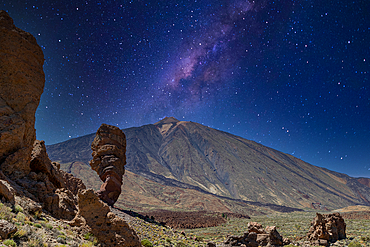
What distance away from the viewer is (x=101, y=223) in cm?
937

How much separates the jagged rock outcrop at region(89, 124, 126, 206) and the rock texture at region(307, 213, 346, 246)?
24.3m

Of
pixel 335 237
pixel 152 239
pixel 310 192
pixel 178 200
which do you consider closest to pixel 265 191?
pixel 310 192

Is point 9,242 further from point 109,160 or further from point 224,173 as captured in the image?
point 224,173

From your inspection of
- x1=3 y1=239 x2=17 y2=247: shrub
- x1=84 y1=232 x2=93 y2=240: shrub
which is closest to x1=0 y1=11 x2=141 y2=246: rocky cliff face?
x1=84 y1=232 x2=93 y2=240: shrub

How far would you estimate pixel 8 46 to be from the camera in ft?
34.6

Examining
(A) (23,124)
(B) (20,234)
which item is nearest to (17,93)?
(A) (23,124)

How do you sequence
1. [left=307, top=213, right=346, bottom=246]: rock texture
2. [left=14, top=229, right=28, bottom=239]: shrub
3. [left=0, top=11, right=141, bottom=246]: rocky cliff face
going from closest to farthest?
[left=14, top=229, right=28, bottom=239]: shrub, [left=0, top=11, right=141, bottom=246]: rocky cliff face, [left=307, top=213, right=346, bottom=246]: rock texture

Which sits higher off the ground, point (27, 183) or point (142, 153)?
point (142, 153)

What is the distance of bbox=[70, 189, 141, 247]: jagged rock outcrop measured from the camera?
358 inches

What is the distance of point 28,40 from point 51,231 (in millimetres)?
11140

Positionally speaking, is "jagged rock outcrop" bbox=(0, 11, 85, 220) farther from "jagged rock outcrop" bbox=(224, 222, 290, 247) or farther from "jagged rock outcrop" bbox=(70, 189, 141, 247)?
"jagged rock outcrop" bbox=(224, 222, 290, 247)

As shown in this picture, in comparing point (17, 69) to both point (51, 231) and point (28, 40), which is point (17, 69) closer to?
point (28, 40)

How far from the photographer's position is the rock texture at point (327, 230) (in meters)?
19.6

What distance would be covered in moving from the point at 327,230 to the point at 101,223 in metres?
22.7
